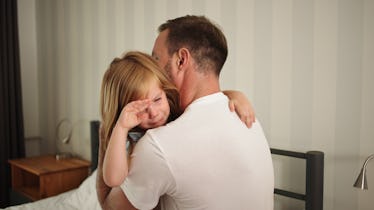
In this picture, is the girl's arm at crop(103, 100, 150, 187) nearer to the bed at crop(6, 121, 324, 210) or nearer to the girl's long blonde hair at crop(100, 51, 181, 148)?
the girl's long blonde hair at crop(100, 51, 181, 148)

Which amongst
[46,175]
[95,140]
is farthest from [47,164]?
[95,140]

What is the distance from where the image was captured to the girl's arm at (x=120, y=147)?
3.23 ft

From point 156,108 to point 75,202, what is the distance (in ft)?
5.39

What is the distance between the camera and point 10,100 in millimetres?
3477

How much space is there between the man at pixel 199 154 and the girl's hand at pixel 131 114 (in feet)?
0.41

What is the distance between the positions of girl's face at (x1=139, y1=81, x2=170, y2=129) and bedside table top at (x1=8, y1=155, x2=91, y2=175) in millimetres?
2037

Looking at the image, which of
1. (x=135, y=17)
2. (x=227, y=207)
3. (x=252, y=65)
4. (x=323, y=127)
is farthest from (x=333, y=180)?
(x=135, y=17)

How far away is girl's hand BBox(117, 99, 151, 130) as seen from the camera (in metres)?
1.05

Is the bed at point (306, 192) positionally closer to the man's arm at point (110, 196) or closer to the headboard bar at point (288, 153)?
the headboard bar at point (288, 153)

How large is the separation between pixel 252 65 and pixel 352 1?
0.58 meters

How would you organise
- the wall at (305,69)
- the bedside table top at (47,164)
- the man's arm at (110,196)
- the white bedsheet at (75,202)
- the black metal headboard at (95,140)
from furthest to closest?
1. the bedside table top at (47,164)
2. the black metal headboard at (95,140)
3. the white bedsheet at (75,202)
4. the wall at (305,69)
5. the man's arm at (110,196)

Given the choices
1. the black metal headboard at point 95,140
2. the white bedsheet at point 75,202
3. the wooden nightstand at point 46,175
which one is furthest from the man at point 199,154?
the wooden nightstand at point 46,175

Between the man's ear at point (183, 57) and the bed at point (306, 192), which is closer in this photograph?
the man's ear at point (183, 57)

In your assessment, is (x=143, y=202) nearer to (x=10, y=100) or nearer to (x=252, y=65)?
(x=252, y=65)
